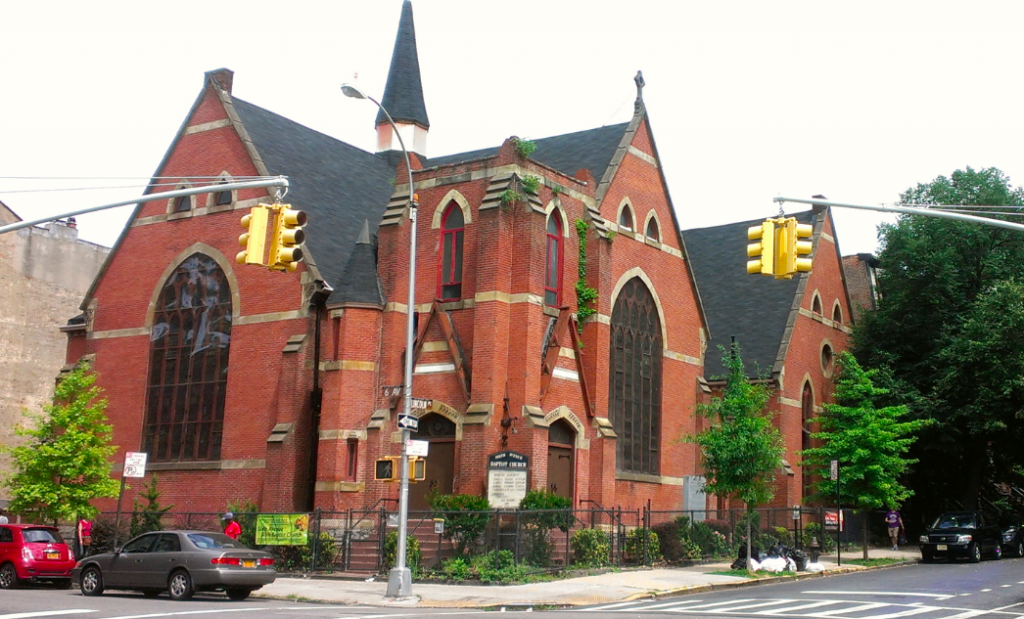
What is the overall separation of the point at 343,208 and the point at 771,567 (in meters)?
18.4

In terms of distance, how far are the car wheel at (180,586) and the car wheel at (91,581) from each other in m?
1.93

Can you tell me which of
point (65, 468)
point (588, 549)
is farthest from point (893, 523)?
point (65, 468)

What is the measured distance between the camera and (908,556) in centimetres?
3766

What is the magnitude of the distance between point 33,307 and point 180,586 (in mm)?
31739

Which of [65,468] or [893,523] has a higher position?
[65,468]

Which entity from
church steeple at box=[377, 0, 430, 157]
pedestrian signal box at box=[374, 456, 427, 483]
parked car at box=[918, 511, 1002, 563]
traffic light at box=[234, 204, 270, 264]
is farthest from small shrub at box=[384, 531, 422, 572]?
church steeple at box=[377, 0, 430, 157]

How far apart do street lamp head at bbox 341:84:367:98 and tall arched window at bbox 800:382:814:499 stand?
2790 centimetres

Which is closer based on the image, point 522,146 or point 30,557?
point 30,557

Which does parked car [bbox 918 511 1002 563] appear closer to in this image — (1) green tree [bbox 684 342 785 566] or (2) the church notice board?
(1) green tree [bbox 684 342 785 566]

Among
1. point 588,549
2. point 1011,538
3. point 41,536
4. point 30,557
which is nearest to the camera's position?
point 30,557

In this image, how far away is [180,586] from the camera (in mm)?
22281

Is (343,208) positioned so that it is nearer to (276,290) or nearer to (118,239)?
(276,290)

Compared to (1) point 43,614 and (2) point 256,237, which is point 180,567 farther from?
(2) point 256,237

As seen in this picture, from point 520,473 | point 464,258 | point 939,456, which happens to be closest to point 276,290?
point 464,258
